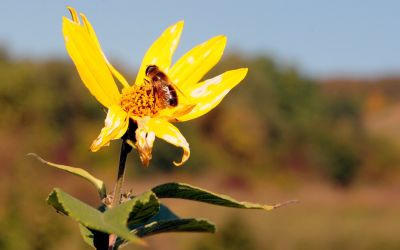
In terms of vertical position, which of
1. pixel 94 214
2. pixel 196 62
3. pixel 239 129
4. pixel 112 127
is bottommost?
pixel 94 214

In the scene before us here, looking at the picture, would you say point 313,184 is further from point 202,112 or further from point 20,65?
point 202,112

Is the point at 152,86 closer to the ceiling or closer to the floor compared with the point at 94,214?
closer to the ceiling

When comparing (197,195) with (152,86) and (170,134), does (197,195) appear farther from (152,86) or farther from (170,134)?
(152,86)

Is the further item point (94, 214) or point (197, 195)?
point (197, 195)

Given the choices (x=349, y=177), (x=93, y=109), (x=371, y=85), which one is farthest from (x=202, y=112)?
(x=371, y=85)

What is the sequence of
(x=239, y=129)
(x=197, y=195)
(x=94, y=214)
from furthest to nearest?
1. (x=239, y=129)
2. (x=197, y=195)
3. (x=94, y=214)

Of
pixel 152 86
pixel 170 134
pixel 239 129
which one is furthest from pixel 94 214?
pixel 239 129
